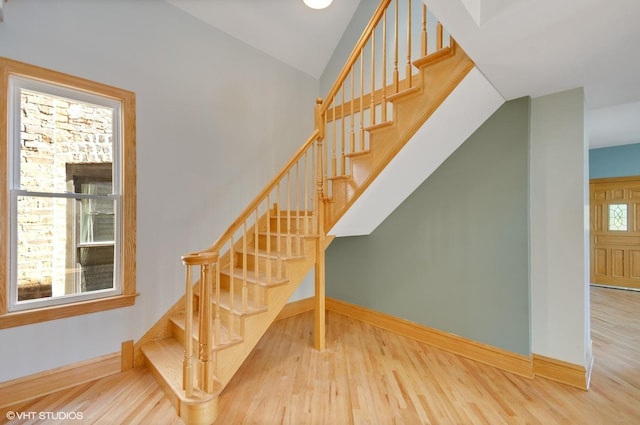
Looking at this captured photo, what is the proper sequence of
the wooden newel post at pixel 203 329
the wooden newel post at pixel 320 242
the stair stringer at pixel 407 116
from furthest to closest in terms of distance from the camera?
the wooden newel post at pixel 320 242 → the stair stringer at pixel 407 116 → the wooden newel post at pixel 203 329

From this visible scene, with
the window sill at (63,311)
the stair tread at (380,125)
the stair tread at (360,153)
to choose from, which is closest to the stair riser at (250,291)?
the window sill at (63,311)

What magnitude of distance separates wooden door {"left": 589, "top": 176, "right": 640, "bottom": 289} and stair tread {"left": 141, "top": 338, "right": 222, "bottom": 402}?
21.5ft

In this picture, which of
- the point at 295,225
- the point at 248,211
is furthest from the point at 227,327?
the point at 295,225

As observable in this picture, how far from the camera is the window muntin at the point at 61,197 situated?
1.97m

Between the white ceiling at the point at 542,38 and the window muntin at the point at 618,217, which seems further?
the window muntin at the point at 618,217

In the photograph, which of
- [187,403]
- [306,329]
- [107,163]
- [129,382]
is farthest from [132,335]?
[306,329]

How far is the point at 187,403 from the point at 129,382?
2.67 feet

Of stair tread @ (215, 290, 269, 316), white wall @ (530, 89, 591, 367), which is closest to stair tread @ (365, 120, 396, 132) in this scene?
white wall @ (530, 89, 591, 367)

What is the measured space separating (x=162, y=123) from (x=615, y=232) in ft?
23.5

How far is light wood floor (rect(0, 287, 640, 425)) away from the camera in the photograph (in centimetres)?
175

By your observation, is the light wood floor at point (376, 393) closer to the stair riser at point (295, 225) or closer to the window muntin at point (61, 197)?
the window muntin at point (61, 197)

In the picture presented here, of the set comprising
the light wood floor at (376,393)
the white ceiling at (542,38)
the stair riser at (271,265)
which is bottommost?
the light wood floor at (376,393)

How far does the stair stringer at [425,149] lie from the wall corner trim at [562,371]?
175cm

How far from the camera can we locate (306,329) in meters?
3.16
